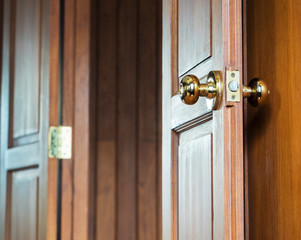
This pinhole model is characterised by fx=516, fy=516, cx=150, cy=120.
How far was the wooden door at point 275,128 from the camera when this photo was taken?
0.91 m

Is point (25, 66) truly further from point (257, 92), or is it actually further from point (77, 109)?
point (257, 92)

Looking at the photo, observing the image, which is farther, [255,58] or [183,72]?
[183,72]

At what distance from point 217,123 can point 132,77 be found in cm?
165

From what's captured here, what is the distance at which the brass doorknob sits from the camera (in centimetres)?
93

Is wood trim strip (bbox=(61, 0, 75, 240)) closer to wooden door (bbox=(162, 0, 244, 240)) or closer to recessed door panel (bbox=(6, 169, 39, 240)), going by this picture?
recessed door panel (bbox=(6, 169, 39, 240))

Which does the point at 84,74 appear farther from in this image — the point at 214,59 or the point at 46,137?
the point at 214,59

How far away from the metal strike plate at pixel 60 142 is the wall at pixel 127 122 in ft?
2.19

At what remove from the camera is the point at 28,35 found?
2.06m

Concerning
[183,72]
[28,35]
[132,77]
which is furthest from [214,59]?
[132,77]

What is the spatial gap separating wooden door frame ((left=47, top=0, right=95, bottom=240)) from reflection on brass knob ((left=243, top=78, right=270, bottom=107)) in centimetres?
94

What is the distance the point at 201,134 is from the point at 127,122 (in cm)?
147


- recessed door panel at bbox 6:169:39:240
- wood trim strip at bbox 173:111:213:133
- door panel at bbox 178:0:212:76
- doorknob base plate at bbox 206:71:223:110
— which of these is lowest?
recessed door panel at bbox 6:169:39:240

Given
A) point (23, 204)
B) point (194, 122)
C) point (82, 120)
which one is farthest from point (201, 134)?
point (23, 204)

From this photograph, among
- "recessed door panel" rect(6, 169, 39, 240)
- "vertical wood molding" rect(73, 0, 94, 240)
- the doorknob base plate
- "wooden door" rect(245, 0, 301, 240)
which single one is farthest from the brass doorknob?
"recessed door panel" rect(6, 169, 39, 240)
